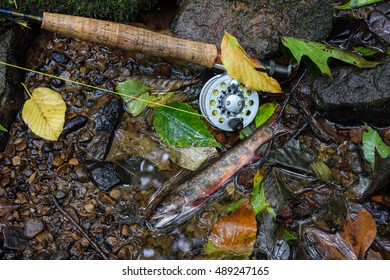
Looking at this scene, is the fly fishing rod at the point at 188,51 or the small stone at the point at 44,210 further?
the small stone at the point at 44,210

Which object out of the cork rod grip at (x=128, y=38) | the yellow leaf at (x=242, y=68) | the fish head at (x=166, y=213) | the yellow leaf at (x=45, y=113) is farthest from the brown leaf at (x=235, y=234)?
the yellow leaf at (x=45, y=113)

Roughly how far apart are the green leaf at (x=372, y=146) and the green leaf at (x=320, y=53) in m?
0.44

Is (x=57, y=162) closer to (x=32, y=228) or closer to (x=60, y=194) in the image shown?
(x=60, y=194)

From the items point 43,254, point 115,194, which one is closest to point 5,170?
point 43,254

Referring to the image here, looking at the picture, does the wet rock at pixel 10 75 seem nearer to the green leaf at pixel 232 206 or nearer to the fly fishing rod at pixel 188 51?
the fly fishing rod at pixel 188 51

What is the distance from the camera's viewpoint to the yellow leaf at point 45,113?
2.78 meters

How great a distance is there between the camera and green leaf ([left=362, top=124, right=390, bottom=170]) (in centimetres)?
286

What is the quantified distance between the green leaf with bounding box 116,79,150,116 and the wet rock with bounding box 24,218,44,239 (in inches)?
35.4

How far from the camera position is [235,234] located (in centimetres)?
278

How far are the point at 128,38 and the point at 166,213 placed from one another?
104cm

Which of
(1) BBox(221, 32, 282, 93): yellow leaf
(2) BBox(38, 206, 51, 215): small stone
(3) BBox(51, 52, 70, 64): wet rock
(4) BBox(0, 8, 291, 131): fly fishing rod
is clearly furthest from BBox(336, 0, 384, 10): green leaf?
(2) BBox(38, 206, 51, 215): small stone
